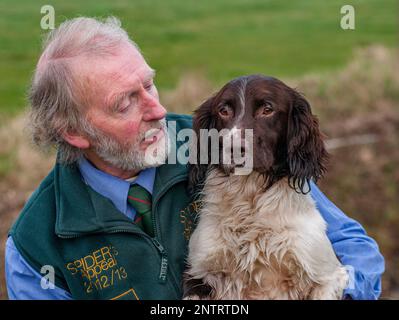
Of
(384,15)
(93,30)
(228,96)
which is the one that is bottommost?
(384,15)

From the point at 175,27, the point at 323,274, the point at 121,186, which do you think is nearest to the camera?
the point at 323,274

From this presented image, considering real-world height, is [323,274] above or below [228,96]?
below

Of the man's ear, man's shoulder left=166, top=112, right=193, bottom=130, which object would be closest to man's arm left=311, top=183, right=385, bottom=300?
man's shoulder left=166, top=112, right=193, bottom=130

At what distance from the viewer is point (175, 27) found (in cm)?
1573

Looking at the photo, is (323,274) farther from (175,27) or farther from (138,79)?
(175,27)

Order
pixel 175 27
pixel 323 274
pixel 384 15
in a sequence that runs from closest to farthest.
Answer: pixel 323 274, pixel 175 27, pixel 384 15

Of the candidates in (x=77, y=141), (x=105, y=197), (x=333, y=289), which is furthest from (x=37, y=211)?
(x=333, y=289)

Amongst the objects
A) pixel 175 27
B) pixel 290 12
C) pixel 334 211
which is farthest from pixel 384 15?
pixel 334 211

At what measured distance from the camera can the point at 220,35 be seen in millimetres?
15711

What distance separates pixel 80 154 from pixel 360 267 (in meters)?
1.46

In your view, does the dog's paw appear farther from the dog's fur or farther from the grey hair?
the grey hair

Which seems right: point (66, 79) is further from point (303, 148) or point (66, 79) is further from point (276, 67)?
point (276, 67)

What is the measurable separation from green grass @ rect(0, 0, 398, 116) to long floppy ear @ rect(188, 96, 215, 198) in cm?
663

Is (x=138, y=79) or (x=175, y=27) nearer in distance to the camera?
(x=138, y=79)
